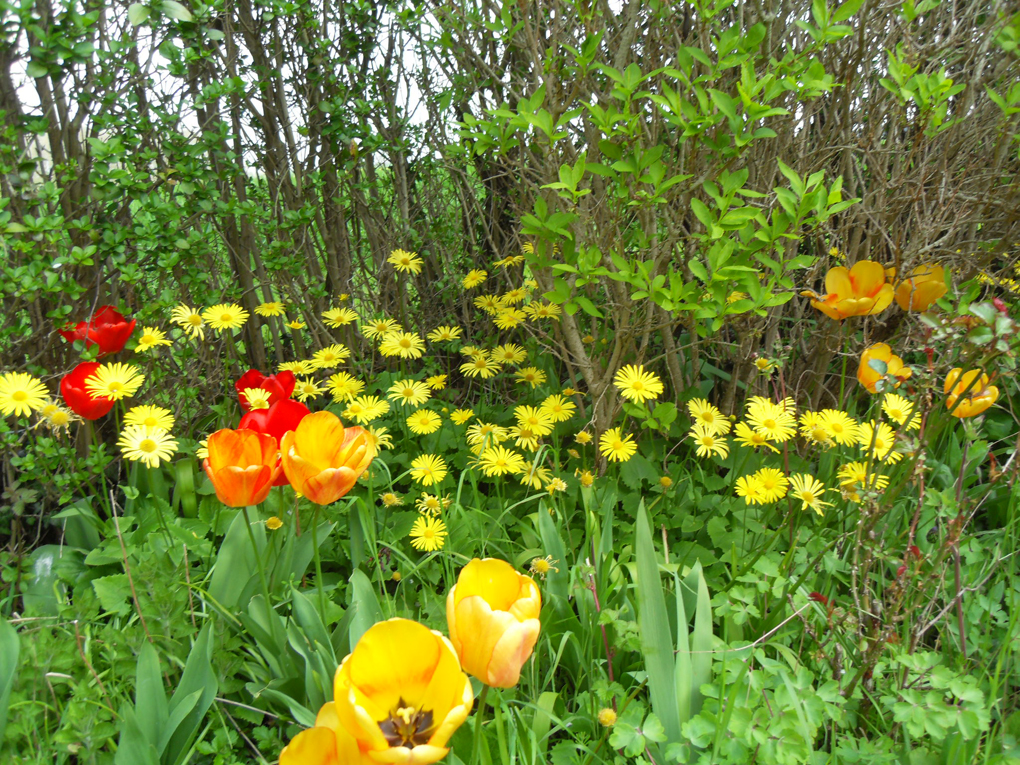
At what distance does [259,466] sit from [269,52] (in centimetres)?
215

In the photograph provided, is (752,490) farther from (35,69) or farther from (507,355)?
→ (35,69)

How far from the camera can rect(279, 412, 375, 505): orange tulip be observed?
123 cm

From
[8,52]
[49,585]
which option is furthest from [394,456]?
[8,52]

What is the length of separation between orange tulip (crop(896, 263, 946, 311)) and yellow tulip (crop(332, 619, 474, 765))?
1.73 metres

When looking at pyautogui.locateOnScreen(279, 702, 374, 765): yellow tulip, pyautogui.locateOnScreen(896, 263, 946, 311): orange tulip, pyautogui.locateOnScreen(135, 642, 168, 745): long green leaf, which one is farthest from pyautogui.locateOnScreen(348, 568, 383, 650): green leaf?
pyautogui.locateOnScreen(896, 263, 946, 311): orange tulip

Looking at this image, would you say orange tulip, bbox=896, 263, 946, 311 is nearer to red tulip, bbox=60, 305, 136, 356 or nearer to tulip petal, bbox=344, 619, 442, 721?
tulip petal, bbox=344, 619, 442, 721

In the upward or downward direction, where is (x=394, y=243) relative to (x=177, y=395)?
upward

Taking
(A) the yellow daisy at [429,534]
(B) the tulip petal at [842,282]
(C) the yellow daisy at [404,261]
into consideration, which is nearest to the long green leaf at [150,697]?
(A) the yellow daisy at [429,534]

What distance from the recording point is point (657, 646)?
1.39 metres

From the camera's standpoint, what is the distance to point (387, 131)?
2996 mm

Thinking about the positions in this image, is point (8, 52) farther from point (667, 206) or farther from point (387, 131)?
point (667, 206)

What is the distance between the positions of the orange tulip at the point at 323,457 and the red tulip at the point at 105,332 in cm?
97

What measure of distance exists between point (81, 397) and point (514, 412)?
120 cm

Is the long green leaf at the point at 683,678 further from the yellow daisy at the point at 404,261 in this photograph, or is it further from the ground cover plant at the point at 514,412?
the yellow daisy at the point at 404,261
